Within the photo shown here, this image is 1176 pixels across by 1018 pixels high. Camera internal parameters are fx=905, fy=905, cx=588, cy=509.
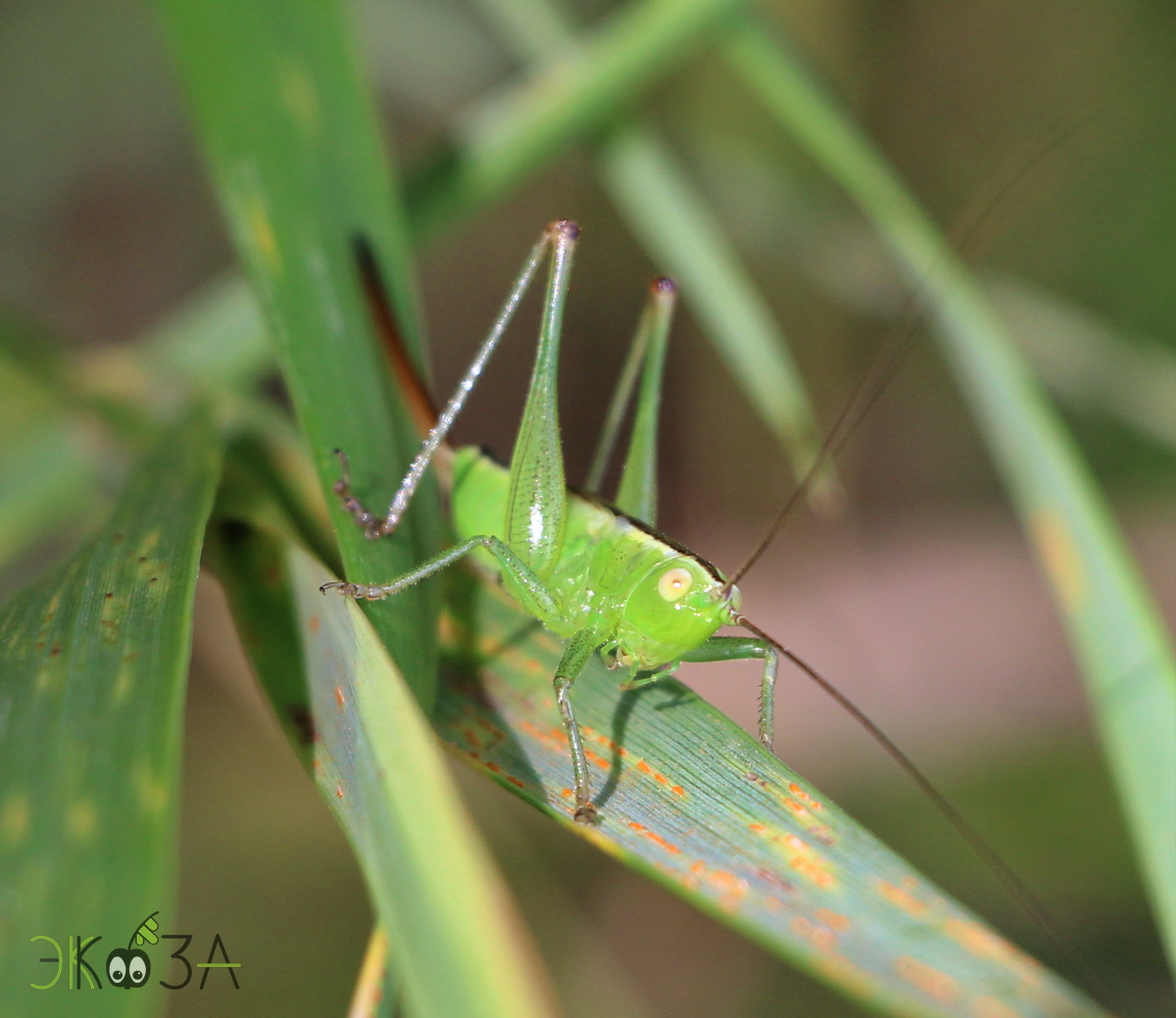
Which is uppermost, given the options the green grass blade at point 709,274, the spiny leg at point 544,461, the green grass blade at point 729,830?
the green grass blade at point 709,274

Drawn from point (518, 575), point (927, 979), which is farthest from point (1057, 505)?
point (927, 979)

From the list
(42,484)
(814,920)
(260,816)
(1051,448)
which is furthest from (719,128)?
(814,920)

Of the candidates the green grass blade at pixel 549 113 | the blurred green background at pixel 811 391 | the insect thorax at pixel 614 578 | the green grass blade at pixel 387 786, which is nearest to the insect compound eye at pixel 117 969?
the green grass blade at pixel 387 786

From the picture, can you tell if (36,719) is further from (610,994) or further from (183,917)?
(610,994)

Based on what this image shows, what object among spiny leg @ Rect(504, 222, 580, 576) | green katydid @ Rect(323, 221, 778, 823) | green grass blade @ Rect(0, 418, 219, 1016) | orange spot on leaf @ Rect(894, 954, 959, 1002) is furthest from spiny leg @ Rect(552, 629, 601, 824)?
green grass blade @ Rect(0, 418, 219, 1016)

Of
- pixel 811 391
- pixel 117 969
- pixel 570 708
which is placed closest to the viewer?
pixel 117 969

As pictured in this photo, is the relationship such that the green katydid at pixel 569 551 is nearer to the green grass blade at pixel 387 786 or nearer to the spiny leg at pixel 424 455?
the spiny leg at pixel 424 455

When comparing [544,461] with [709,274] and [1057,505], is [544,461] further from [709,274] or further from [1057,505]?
[1057,505]

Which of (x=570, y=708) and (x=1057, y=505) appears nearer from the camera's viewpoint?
(x=570, y=708)
